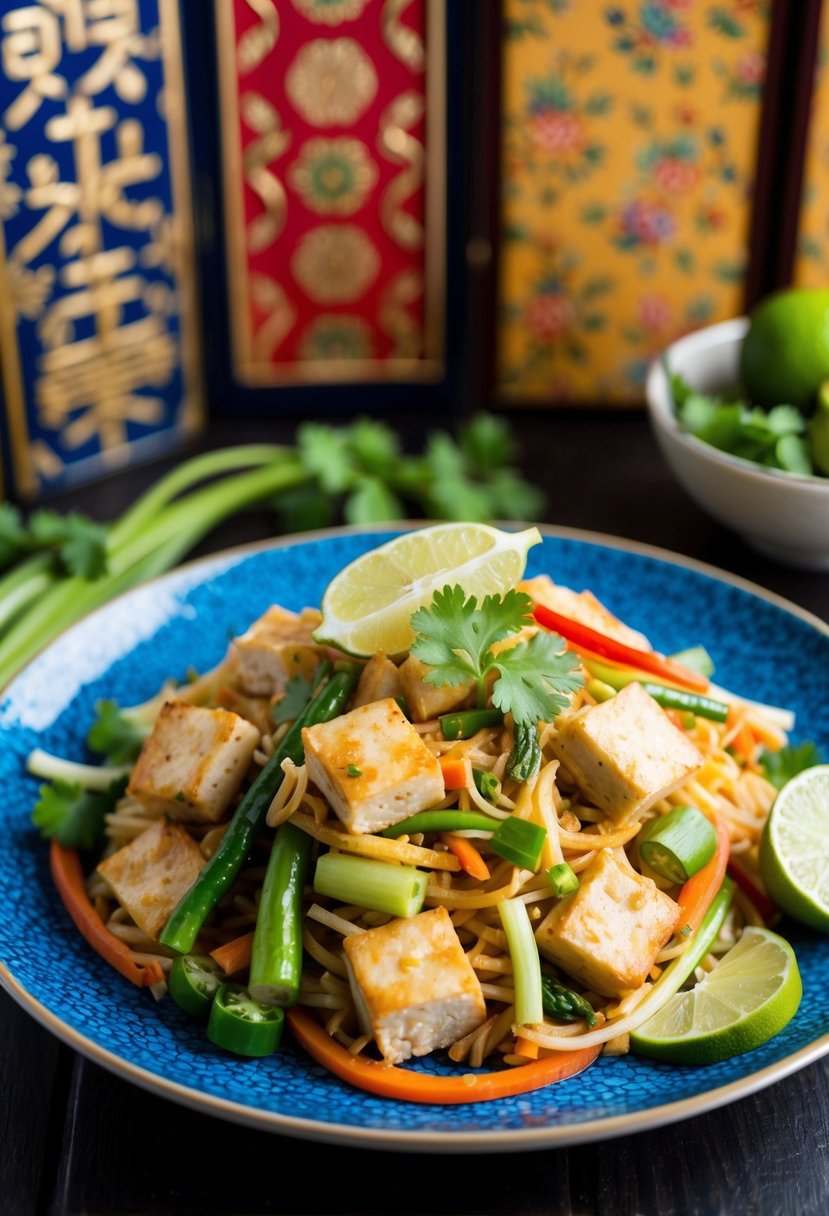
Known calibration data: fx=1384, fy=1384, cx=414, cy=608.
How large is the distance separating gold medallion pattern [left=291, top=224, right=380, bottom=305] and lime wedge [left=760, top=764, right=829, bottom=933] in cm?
227

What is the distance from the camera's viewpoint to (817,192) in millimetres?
3916

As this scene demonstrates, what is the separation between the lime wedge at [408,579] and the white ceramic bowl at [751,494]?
3.58ft

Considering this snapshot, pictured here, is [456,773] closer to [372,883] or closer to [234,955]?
[372,883]

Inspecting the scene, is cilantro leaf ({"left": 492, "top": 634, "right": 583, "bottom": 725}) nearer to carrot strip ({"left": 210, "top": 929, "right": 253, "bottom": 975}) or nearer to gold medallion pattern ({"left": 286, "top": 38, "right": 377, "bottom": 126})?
carrot strip ({"left": 210, "top": 929, "right": 253, "bottom": 975})

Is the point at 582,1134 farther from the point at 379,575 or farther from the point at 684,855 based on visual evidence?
the point at 379,575

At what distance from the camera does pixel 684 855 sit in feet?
7.33

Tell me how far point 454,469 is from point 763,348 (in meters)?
0.85

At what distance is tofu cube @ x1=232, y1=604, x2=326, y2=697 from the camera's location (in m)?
2.50

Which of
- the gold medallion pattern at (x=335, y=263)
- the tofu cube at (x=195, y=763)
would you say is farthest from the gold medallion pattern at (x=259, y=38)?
the tofu cube at (x=195, y=763)

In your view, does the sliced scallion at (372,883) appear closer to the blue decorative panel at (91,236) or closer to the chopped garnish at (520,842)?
the chopped garnish at (520,842)

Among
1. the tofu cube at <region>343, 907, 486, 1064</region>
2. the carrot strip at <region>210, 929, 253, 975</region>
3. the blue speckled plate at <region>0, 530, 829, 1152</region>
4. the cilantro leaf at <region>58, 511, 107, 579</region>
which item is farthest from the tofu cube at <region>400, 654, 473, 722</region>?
the cilantro leaf at <region>58, 511, 107, 579</region>

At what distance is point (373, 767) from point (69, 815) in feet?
2.17

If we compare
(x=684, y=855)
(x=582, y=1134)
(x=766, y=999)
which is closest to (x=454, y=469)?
(x=684, y=855)

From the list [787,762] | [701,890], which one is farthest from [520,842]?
[787,762]
